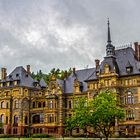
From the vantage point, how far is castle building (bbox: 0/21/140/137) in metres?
77.2

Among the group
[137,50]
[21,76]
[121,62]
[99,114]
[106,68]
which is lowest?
[99,114]

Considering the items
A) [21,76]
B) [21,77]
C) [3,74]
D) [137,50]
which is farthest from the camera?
[3,74]

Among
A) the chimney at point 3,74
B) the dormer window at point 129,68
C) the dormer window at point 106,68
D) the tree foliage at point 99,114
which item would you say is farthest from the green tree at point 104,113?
the chimney at point 3,74

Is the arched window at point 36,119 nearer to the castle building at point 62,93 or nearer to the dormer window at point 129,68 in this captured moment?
the castle building at point 62,93

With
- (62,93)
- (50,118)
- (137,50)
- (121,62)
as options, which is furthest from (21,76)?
(137,50)

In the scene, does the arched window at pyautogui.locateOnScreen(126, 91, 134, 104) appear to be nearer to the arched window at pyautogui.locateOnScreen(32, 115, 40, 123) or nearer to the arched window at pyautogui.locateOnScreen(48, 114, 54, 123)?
the arched window at pyautogui.locateOnScreen(48, 114, 54, 123)

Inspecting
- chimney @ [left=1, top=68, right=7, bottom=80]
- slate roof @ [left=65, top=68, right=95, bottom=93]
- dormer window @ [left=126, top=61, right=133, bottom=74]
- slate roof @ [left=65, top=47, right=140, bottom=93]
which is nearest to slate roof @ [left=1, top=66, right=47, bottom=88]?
chimney @ [left=1, top=68, right=7, bottom=80]

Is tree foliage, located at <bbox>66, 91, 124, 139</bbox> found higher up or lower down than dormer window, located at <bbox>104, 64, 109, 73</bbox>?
lower down

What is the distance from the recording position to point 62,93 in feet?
301

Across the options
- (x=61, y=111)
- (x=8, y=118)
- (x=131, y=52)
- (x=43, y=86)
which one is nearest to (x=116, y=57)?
(x=131, y=52)

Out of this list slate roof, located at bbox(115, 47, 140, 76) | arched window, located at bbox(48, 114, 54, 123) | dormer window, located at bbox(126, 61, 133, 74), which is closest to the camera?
dormer window, located at bbox(126, 61, 133, 74)

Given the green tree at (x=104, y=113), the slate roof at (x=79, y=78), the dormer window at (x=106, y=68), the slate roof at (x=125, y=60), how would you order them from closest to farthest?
the green tree at (x=104, y=113)
the slate roof at (x=125, y=60)
the dormer window at (x=106, y=68)
the slate roof at (x=79, y=78)

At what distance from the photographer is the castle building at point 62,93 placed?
7719 centimetres

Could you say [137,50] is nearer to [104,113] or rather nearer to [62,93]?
[62,93]
